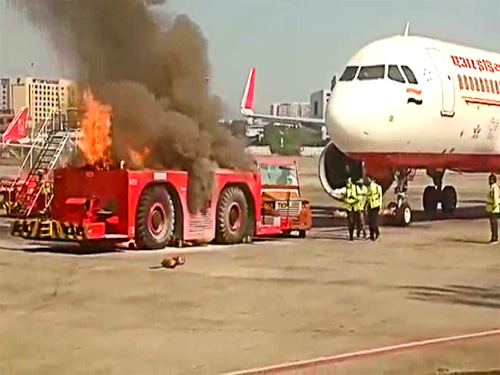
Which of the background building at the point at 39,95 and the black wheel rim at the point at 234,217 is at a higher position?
the background building at the point at 39,95

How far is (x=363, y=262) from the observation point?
18094 mm

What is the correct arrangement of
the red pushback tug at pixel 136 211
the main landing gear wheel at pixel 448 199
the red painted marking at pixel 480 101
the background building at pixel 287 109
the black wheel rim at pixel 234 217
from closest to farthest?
1. the red pushback tug at pixel 136 211
2. the black wheel rim at pixel 234 217
3. the red painted marking at pixel 480 101
4. the main landing gear wheel at pixel 448 199
5. the background building at pixel 287 109

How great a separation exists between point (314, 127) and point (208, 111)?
720 inches

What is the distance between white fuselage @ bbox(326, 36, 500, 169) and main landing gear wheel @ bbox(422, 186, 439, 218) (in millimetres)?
3991

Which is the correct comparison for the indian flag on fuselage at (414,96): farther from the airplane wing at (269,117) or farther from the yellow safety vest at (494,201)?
the airplane wing at (269,117)

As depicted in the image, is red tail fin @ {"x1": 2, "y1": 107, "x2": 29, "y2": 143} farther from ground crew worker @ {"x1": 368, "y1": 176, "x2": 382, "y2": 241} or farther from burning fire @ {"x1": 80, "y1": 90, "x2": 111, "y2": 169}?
ground crew worker @ {"x1": 368, "y1": 176, "x2": 382, "y2": 241}

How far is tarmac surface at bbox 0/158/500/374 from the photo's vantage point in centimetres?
937

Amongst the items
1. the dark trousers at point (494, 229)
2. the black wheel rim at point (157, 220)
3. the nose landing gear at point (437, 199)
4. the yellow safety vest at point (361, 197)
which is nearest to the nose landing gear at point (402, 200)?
the yellow safety vest at point (361, 197)

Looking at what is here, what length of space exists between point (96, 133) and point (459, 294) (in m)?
8.97

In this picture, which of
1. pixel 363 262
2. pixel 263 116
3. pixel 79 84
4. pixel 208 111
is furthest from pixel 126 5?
pixel 263 116

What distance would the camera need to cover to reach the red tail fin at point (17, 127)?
37.6 metres

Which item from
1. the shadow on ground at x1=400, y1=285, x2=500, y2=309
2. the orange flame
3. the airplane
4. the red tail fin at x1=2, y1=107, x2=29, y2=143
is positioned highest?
the red tail fin at x1=2, y1=107, x2=29, y2=143

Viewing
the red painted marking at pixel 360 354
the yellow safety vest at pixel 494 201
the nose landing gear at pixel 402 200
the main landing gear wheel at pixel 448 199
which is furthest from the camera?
the main landing gear wheel at pixel 448 199

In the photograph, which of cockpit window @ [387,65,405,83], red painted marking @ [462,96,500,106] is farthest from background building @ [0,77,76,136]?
red painted marking @ [462,96,500,106]
